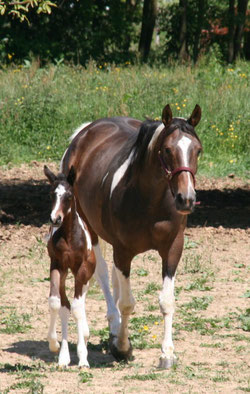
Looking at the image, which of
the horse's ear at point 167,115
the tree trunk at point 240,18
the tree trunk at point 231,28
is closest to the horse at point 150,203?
the horse's ear at point 167,115

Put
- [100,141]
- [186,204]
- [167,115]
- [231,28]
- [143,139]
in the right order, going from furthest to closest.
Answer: [231,28]
[100,141]
[143,139]
[167,115]
[186,204]

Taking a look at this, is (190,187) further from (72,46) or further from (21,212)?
(72,46)

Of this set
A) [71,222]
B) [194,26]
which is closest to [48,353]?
[71,222]

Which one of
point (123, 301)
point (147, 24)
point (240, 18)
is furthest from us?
Result: point (147, 24)

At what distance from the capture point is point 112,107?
53.2 ft

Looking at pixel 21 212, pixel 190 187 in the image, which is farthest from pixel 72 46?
pixel 190 187

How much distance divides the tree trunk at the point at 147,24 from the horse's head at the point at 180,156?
66.9 ft

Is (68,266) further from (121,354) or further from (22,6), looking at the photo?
(22,6)

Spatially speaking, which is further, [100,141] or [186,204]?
[100,141]

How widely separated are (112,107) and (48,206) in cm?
441

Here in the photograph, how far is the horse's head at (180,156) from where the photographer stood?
5.17 m

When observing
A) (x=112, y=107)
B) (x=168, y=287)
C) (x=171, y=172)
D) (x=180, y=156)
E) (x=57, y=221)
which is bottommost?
(x=168, y=287)

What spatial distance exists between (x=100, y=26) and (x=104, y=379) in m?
22.3

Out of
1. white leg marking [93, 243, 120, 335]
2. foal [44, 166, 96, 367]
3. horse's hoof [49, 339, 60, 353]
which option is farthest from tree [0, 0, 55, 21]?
horse's hoof [49, 339, 60, 353]
